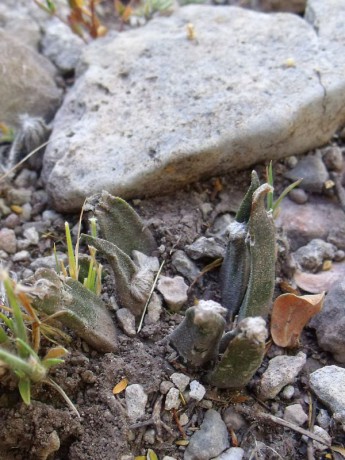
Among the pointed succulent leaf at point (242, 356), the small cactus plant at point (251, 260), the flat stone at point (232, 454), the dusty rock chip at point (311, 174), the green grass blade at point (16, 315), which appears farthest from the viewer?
the dusty rock chip at point (311, 174)

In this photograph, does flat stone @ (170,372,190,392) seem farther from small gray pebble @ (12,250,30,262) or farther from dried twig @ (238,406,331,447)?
small gray pebble @ (12,250,30,262)

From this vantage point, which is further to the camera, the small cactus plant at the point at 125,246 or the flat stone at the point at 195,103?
the flat stone at the point at 195,103

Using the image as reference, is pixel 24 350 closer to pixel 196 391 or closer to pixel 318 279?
pixel 196 391

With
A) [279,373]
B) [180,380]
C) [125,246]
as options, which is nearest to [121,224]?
[125,246]

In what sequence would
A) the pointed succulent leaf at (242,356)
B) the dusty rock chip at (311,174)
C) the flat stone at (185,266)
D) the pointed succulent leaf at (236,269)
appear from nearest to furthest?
the pointed succulent leaf at (242,356) < the pointed succulent leaf at (236,269) < the flat stone at (185,266) < the dusty rock chip at (311,174)

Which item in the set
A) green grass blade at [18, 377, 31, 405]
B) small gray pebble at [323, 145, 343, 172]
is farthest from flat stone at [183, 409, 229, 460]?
small gray pebble at [323, 145, 343, 172]

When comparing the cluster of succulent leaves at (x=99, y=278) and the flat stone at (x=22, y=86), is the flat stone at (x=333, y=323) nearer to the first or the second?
the cluster of succulent leaves at (x=99, y=278)

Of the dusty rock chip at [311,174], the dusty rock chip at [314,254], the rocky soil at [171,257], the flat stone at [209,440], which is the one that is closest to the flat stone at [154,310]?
the rocky soil at [171,257]
